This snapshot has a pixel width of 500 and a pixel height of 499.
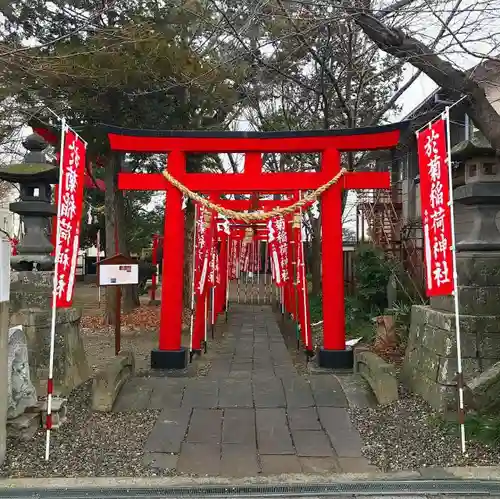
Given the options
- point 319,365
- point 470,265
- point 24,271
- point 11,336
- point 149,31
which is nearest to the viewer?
point 11,336

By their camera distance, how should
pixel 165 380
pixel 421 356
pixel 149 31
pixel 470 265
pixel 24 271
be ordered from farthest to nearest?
pixel 149 31 → pixel 165 380 → pixel 24 271 → pixel 421 356 → pixel 470 265

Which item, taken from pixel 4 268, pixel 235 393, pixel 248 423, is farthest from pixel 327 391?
pixel 4 268

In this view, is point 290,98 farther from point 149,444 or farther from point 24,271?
point 149,444

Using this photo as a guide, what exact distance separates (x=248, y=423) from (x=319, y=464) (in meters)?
1.18

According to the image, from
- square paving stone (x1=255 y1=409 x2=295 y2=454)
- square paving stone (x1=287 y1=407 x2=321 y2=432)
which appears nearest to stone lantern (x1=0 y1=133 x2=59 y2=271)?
square paving stone (x1=255 y1=409 x2=295 y2=454)

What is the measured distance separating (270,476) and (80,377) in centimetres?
364

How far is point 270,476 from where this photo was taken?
4082 millimetres

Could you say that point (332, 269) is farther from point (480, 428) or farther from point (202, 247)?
point (480, 428)

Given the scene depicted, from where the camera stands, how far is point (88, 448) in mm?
4625

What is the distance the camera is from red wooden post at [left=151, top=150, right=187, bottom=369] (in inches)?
297

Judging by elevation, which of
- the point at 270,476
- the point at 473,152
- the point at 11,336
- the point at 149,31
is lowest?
the point at 270,476

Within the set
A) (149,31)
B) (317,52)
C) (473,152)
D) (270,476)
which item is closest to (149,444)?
(270,476)

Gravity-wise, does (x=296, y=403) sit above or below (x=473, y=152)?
below

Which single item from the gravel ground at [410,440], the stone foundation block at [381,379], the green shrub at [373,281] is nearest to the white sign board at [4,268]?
the gravel ground at [410,440]
